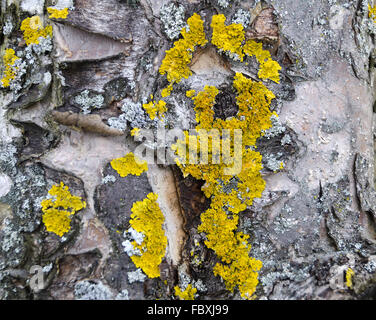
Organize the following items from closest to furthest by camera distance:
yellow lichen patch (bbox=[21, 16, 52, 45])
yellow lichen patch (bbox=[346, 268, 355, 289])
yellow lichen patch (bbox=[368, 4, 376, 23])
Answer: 1. yellow lichen patch (bbox=[346, 268, 355, 289])
2. yellow lichen patch (bbox=[21, 16, 52, 45])
3. yellow lichen patch (bbox=[368, 4, 376, 23])

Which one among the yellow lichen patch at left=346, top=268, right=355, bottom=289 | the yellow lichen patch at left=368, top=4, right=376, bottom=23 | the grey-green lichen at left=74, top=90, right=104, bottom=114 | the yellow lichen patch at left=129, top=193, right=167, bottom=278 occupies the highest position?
the yellow lichen patch at left=368, top=4, right=376, bottom=23

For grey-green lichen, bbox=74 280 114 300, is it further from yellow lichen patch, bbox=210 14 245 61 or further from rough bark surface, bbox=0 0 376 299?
yellow lichen patch, bbox=210 14 245 61

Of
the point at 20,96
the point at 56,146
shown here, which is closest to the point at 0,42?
the point at 20,96

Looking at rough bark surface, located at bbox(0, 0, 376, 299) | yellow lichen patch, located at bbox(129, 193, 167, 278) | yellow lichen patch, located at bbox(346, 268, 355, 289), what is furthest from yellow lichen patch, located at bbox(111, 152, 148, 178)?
yellow lichen patch, located at bbox(346, 268, 355, 289)

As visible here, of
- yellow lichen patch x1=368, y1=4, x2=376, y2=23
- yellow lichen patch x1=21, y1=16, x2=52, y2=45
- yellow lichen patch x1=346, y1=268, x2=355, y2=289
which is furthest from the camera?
yellow lichen patch x1=368, y1=4, x2=376, y2=23

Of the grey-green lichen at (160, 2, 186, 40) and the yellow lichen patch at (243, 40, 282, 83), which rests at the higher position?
the grey-green lichen at (160, 2, 186, 40)

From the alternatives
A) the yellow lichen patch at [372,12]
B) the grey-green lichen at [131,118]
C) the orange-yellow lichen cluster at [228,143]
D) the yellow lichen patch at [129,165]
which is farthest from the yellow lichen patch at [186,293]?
the yellow lichen patch at [372,12]

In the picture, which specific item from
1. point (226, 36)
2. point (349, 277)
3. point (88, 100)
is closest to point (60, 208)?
point (88, 100)
